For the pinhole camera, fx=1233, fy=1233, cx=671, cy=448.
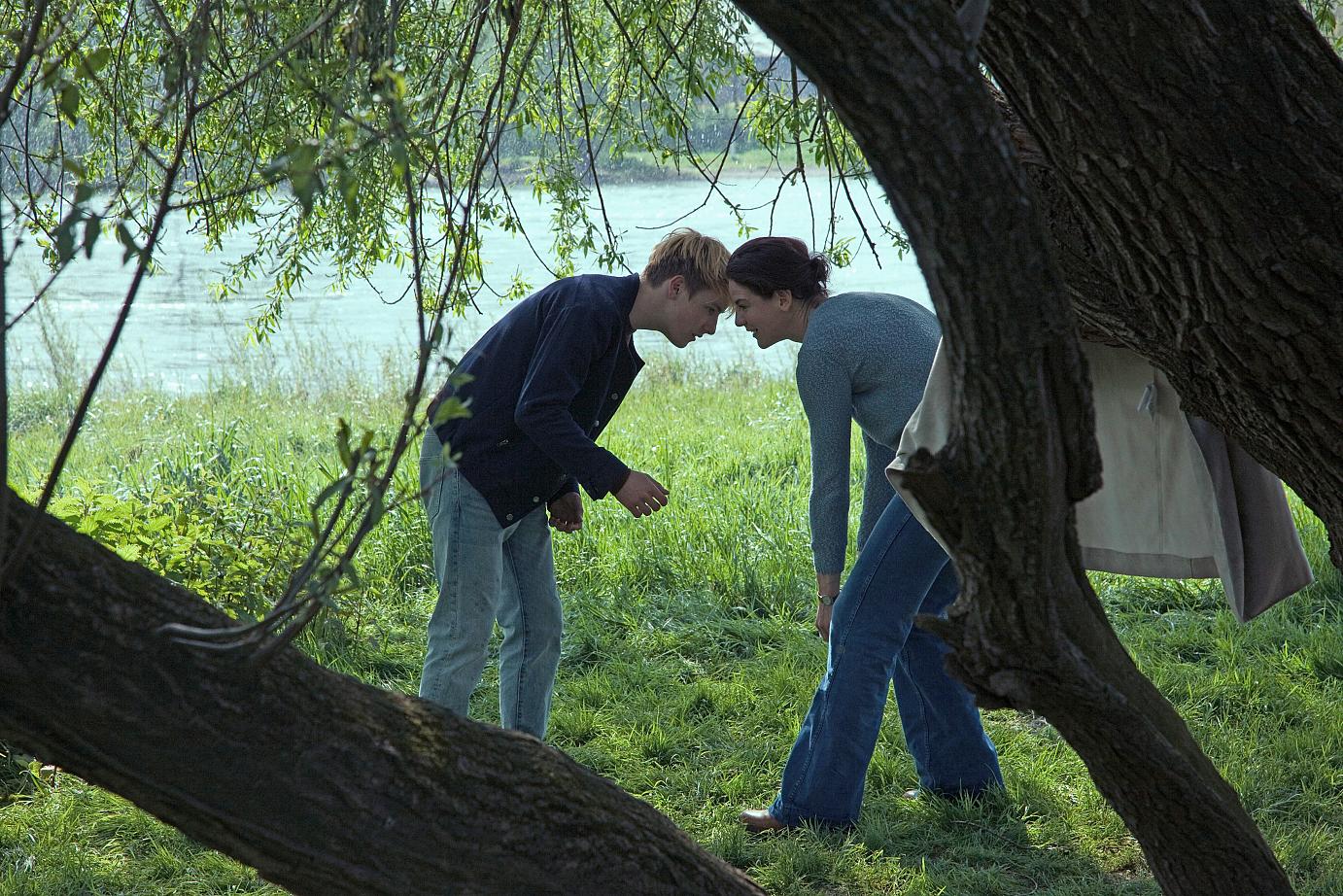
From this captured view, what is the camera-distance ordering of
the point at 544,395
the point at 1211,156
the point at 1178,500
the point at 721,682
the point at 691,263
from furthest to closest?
1. the point at 721,682
2. the point at 691,263
3. the point at 544,395
4. the point at 1178,500
5. the point at 1211,156

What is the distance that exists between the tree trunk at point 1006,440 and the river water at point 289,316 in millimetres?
8396

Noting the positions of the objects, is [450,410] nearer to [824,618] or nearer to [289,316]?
[824,618]

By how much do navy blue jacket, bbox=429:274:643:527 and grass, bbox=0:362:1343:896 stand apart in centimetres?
116

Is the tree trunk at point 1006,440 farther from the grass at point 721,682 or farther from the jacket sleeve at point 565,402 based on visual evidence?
the jacket sleeve at point 565,402

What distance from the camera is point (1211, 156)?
1660mm

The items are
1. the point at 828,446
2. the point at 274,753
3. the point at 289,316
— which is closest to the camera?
the point at 274,753

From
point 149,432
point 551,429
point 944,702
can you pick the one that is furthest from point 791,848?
point 149,432

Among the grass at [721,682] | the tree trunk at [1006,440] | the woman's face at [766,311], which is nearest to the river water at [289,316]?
the grass at [721,682]

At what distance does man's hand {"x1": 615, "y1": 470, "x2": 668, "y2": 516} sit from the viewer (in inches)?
132

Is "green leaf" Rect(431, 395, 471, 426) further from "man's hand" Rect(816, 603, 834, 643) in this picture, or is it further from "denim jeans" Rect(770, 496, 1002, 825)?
"man's hand" Rect(816, 603, 834, 643)

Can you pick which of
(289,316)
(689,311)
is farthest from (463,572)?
(289,316)

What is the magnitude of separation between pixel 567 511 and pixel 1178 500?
1901 mm

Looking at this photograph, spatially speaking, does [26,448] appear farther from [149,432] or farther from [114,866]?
[114,866]

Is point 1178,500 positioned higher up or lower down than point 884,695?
higher up
